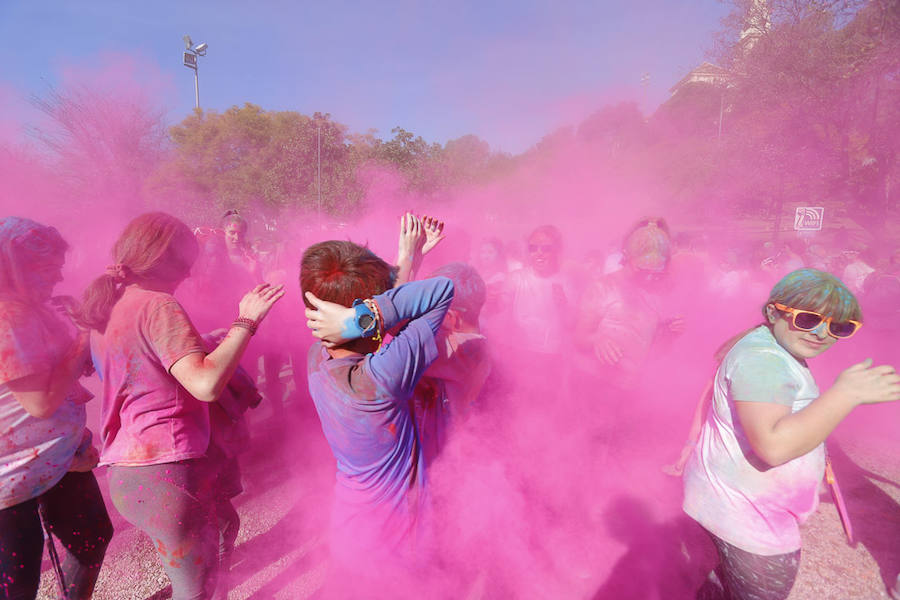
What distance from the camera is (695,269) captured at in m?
6.28

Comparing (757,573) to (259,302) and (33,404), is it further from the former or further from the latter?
(33,404)

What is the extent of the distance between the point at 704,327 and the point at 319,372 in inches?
264

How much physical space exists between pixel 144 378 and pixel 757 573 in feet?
7.95

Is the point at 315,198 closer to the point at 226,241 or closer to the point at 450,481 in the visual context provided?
the point at 226,241

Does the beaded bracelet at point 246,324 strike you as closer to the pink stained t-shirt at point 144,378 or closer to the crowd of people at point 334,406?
the crowd of people at point 334,406

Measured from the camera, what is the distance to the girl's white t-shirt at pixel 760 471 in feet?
5.04

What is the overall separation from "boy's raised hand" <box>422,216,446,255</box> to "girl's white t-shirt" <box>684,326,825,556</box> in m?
1.36

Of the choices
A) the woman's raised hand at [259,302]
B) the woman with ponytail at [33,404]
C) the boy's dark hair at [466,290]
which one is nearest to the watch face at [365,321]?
the woman's raised hand at [259,302]

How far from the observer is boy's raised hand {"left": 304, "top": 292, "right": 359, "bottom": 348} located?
4.03ft

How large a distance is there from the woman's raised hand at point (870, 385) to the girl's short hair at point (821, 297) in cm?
26

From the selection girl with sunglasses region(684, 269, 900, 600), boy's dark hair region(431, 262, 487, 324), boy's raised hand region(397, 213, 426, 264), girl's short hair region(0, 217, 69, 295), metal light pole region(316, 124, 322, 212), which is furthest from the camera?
metal light pole region(316, 124, 322, 212)

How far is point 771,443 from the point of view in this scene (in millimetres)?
1413

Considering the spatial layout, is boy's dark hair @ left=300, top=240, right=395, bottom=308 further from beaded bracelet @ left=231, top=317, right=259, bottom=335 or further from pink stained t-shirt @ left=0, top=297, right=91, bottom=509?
pink stained t-shirt @ left=0, top=297, right=91, bottom=509

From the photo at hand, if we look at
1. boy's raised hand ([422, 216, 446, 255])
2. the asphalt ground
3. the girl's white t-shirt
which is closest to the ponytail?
boy's raised hand ([422, 216, 446, 255])
